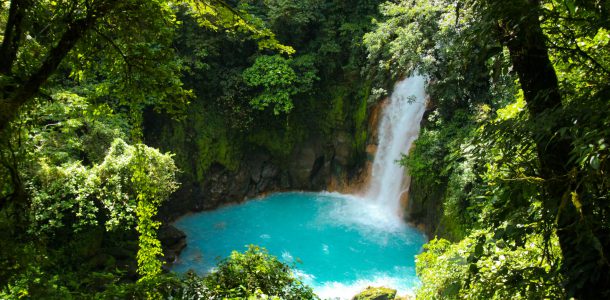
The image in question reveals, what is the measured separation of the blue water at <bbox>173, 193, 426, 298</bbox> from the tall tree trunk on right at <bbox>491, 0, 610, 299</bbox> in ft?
26.4

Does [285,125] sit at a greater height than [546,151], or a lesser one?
greater

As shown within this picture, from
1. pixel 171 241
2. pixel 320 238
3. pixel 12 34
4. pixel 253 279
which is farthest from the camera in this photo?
pixel 320 238

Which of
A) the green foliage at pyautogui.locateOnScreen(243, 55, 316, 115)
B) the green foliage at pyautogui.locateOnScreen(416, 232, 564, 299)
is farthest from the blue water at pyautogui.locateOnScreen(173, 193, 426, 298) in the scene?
the green foliage at pyautogui.locateOnScreen(416, 232, 564, 299)

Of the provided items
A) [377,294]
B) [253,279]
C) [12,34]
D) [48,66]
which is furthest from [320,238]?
[12,34]

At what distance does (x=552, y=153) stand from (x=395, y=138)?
12.0 meters

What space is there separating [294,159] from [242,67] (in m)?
4.22

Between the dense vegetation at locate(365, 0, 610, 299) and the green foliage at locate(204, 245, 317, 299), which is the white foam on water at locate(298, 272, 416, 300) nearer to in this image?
the green foliage at locate(204, 245, 317, 299)

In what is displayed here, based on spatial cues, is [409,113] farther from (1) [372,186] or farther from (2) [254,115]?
(2) [254,115]

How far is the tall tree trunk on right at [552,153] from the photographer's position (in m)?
2.34

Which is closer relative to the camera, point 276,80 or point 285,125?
point 276,80

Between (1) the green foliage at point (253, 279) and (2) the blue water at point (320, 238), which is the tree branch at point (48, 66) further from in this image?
(2) the blue water at point (320, 238)

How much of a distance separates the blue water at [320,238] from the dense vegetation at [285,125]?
1621mm

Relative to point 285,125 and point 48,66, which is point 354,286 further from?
point 48,66

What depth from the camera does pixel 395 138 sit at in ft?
48.2
